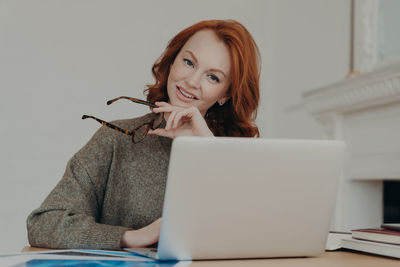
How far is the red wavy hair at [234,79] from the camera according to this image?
1333 millimetres

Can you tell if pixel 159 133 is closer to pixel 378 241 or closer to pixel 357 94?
pixel 378 241

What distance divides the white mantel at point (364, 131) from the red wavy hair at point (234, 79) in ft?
2.47

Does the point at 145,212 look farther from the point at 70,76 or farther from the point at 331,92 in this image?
the point at 70,76

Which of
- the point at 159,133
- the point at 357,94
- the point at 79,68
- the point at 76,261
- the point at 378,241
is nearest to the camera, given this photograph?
the point at 76,261

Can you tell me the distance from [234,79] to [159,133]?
10.5 inches

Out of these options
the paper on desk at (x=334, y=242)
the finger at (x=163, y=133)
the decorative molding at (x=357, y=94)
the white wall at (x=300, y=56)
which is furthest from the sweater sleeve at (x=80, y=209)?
the white wall at (x=300, y=56)

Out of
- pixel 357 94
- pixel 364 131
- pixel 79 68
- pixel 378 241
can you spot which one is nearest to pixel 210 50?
pixel 378 241

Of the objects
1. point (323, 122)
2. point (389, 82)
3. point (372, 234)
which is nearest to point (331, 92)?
point (323, 122)

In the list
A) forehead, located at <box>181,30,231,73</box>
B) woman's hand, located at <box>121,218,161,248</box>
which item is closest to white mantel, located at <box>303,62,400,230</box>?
forehead, located at <box>181,30,231,73</box>

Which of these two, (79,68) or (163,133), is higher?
(79,68)

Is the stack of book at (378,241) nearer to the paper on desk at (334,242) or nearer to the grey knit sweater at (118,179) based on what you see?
the paper on desk at (334,242)

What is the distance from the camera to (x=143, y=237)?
90 centimetres

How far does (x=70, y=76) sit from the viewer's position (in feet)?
9.75

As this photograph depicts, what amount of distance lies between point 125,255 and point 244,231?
193mm
